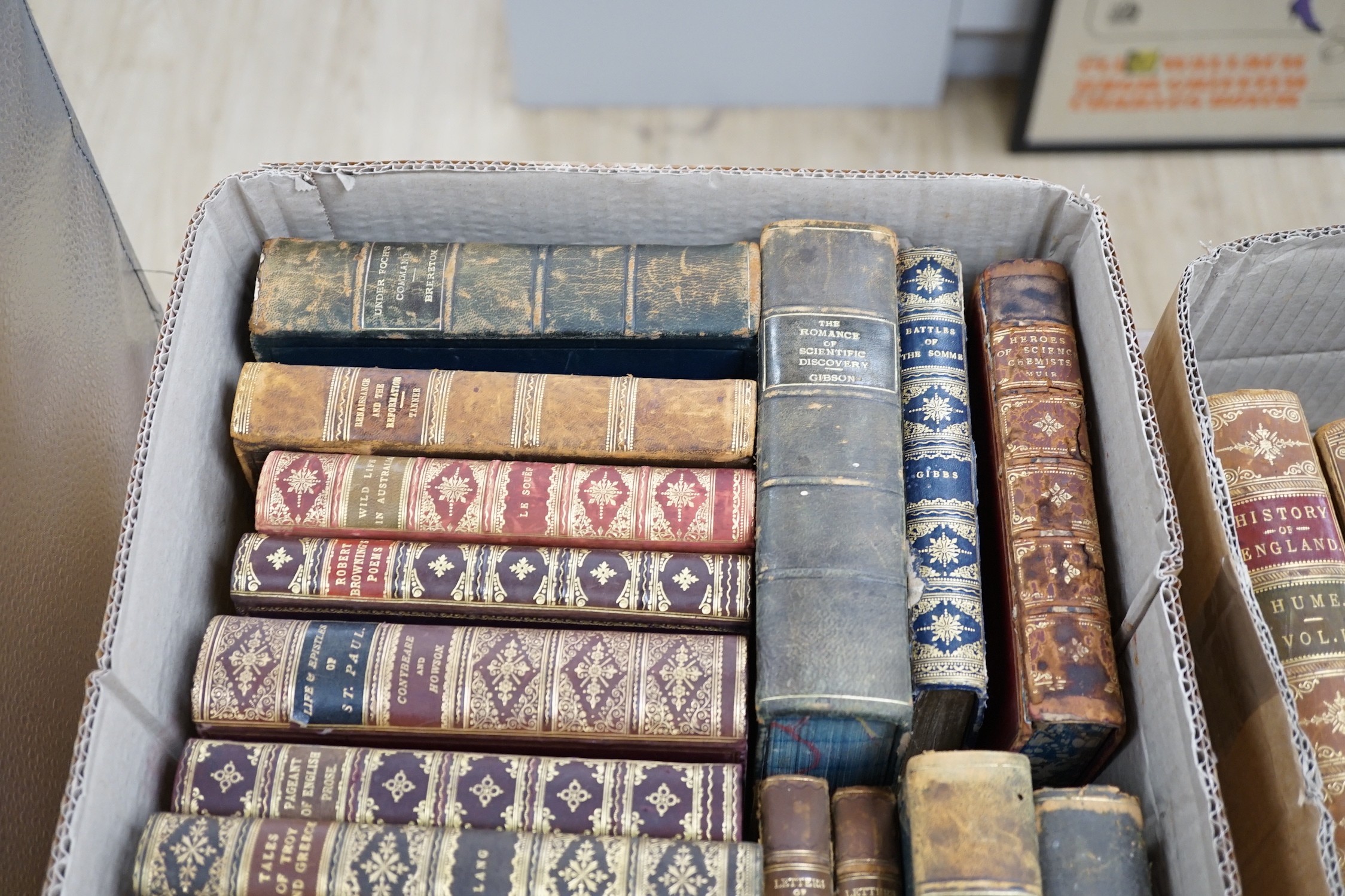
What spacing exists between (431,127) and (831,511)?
1.73m

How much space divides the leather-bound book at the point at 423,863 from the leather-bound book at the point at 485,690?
110 mm

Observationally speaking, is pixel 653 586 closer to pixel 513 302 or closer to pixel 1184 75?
pixel 513 302

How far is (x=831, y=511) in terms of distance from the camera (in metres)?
1.23

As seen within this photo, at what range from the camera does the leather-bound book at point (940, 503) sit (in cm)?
125

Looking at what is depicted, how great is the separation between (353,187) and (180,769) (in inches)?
29.1

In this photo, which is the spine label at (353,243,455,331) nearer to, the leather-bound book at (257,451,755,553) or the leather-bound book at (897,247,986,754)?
the leather-bound book at (257,451,755,553)

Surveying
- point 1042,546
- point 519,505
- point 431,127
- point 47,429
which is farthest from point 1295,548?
point 431,127

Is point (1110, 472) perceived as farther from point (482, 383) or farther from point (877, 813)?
point (482, 383)

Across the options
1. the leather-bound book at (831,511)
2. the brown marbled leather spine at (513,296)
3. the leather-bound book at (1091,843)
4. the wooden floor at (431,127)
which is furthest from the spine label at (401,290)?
the wooden floor at (431,127)

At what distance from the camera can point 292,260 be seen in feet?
4.55

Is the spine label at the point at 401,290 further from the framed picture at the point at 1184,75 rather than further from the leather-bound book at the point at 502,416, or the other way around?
the framed picture at the point at 1184,75

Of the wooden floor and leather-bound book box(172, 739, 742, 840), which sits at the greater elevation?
the wooden floor

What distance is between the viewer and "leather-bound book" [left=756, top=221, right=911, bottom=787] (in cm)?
116

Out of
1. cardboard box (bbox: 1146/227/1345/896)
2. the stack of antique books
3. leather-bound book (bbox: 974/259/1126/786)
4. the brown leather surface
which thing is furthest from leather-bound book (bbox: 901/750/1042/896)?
the brown leather surface
